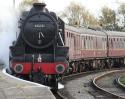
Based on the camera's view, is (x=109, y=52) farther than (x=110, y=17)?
No

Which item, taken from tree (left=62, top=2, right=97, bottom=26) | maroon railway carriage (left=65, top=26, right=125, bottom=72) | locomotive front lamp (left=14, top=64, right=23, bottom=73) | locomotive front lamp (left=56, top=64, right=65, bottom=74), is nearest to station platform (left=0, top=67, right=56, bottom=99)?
locomotive front lamp (left=14, top=64, right=23, bottom=73)

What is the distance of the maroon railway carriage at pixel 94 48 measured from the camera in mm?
23141

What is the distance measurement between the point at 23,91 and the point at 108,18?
235 feet

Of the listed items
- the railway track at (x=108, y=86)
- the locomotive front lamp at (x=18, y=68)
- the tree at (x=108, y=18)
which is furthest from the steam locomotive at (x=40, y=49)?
the tree at (x=108, y=18)

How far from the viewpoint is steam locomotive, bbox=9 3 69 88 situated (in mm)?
15742

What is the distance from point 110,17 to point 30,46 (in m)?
67.3

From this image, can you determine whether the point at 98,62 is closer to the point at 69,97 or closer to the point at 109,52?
the point at 109,52

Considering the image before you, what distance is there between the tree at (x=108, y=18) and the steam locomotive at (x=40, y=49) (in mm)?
66286

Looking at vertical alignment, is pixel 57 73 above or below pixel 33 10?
below

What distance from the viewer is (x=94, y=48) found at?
3038 cm

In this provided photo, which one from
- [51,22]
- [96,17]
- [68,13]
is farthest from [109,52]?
[96,17]

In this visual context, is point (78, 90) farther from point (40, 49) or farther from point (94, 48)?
point (94, 48)

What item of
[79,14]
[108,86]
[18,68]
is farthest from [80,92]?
[79,14]

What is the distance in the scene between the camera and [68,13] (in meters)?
73.3
